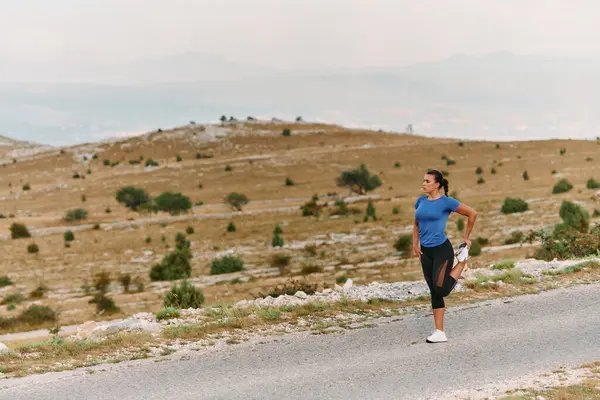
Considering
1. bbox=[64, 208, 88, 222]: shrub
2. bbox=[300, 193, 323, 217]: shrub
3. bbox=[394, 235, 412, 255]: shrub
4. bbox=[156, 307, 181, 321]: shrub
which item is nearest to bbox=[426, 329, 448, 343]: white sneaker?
bbox=[156, 307, 181, 321]: shrub

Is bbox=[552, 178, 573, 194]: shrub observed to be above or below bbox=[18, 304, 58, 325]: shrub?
above

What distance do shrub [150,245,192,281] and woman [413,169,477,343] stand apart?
79.8ft

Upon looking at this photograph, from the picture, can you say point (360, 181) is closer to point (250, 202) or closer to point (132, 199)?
point (250, 202)

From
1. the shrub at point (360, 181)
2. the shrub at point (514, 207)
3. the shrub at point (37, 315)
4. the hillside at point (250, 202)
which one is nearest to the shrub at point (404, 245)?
the hillside at point (250, 202)

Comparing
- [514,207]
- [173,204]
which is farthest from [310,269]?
[173,204]

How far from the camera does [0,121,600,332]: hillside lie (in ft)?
99.8

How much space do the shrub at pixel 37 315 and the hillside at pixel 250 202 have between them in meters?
0.63

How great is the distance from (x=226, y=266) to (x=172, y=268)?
10.2 feet

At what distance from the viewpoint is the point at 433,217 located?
854cm

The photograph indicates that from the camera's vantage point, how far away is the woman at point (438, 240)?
28.0ft

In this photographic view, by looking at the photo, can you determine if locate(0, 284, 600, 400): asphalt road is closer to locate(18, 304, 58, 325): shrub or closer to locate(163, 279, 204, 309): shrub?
locate(163, 279, 204, 309): shrub

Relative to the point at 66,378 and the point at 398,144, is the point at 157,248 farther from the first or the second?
the point at 398,144

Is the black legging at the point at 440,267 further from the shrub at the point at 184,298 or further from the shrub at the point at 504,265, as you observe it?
the shrub at the point at 184,298

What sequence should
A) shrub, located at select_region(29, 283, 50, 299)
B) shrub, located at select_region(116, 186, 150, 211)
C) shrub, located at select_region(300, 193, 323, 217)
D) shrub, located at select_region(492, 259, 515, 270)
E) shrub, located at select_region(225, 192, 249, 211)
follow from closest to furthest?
1. shrub, located at select_region(492, 259, 515, 270)
2. shrub, located at select_region(29, 283, 50, 299)
3. shrub, located at select_region(300, 193, 323, 217)
4. shrub, located at select_region(225, 192, 249, 211)
5. shrub, located at select_region(116, 186, 150, 211)
